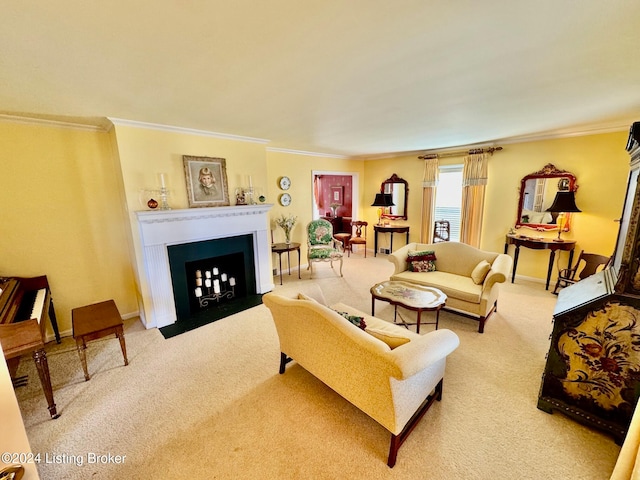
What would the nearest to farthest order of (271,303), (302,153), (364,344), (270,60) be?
(364,344) < (270,60) < (271,303) < (302,153)

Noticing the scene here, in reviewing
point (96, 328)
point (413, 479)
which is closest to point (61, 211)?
point (96, 328)


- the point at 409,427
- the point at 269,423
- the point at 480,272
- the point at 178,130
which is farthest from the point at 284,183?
the point at 409,427

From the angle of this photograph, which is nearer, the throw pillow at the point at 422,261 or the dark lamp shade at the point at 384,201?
the throw pillow at the point at 422,261

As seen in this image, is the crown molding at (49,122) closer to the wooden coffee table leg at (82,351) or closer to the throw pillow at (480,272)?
the wooden coffee table leg at (82,351)

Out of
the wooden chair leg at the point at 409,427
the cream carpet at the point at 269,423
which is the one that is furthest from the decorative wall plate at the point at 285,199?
the wooden chair leg at the point at 409,427

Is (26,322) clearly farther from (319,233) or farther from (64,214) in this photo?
(319,233)

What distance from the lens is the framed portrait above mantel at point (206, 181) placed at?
11.0 feet

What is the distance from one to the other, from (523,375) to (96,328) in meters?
3.90

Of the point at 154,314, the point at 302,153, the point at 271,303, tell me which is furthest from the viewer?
the point at 302,153

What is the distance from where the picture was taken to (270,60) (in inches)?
62.8

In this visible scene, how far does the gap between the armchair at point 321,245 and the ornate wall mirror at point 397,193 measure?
1.78 meters

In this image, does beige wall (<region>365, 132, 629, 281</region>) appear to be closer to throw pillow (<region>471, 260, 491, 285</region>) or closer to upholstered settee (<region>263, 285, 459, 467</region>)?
throw pillow (<region>471, 260, 491, 285</region>)

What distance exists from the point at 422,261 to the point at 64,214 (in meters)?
4.58

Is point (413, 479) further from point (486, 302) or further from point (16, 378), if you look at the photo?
point (16, 378)
